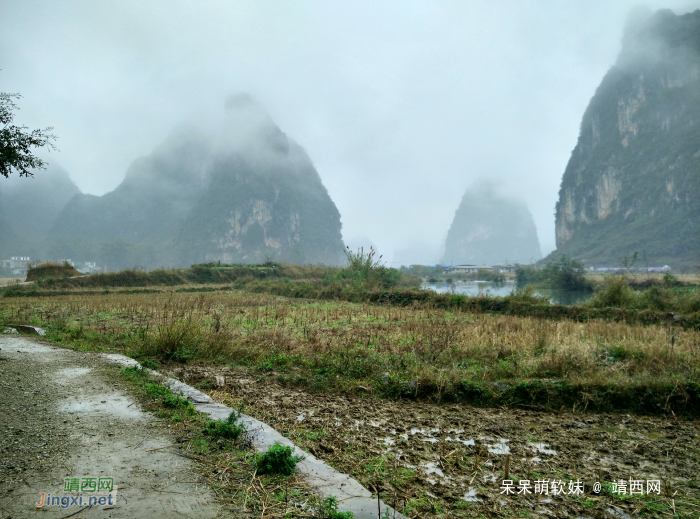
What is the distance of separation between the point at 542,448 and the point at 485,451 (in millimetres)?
670

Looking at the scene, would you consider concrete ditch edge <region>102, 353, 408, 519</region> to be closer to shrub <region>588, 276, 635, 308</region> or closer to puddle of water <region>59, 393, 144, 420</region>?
puddle of water <region>59, 393, 144, 420</region>

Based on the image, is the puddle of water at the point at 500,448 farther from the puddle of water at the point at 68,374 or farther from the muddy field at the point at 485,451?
the puddle of water at the point at 68,374

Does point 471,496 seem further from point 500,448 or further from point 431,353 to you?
point 431,353

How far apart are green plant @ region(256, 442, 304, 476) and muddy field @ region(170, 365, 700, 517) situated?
527 millimetres

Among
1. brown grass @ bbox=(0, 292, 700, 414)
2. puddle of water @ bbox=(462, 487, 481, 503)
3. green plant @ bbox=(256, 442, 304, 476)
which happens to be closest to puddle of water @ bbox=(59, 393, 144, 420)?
green plant @ bbox=(256, 442, 304, 476)

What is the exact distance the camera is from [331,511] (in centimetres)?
240

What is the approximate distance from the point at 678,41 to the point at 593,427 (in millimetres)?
135547

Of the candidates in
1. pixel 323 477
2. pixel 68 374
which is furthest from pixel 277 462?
pixel 68 374

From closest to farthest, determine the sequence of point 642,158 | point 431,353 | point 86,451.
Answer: point 86,451, point 431,353, point 642,158

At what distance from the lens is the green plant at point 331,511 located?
2326 mm

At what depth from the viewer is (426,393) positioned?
18.4 ft

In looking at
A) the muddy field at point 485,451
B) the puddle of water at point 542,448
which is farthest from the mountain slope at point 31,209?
the puddle of water at point 542,448

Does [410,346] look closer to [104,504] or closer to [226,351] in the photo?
[226,351]

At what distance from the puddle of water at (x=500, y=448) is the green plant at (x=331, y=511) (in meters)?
1.97
